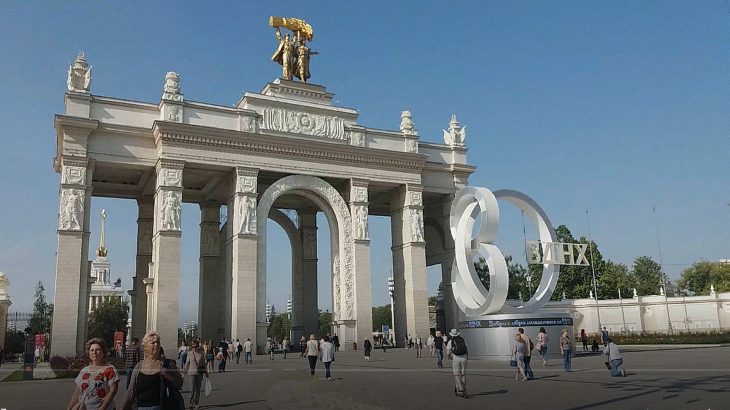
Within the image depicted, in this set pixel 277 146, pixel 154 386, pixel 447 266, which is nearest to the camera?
pixel 154 386

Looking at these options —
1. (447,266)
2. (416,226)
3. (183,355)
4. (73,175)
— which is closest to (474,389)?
(183,355)

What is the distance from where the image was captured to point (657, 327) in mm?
52562

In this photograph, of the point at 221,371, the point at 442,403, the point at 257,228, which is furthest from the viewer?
the point at 257,228

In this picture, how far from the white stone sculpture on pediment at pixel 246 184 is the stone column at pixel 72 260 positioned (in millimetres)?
7989

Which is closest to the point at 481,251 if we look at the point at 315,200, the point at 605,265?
the point at 315,200

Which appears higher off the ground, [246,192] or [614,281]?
[246,192]

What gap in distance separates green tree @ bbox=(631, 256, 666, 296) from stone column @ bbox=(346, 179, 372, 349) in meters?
47.6

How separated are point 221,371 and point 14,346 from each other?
49.9 m

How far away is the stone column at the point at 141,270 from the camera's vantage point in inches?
1491

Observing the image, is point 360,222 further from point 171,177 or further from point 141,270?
point 141,270

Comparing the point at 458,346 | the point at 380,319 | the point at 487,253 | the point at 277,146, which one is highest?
the point at 277,146

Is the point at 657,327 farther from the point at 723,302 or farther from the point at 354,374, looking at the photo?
the point at 354,374

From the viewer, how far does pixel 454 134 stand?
4312cm

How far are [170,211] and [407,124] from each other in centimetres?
1750
